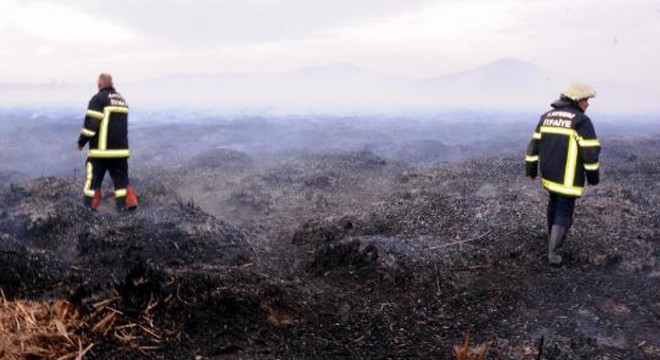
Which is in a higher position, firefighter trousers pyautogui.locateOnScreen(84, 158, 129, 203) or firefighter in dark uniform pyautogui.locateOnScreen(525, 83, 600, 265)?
firefighter in dark uniform pyautogui.locateOnScreen(525, 83, 600, 265)

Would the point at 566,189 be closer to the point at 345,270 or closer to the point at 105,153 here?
the point at 345,270

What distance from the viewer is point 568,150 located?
5391mm

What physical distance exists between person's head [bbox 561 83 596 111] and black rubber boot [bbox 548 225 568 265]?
1268mm

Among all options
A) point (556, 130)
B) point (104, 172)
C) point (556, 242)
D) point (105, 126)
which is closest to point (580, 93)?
point (556, 130)

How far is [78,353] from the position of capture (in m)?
3.36

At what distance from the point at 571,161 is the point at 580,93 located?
0.70m

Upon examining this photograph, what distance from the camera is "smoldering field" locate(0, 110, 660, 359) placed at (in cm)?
403

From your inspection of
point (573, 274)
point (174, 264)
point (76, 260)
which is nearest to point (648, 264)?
point (573, 274)

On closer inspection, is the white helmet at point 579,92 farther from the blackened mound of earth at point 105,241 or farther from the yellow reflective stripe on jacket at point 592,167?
the blackened mound of earth at point 105,241

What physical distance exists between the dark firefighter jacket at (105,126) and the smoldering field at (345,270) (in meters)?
0.98

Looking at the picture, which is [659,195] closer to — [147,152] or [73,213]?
[73,213]

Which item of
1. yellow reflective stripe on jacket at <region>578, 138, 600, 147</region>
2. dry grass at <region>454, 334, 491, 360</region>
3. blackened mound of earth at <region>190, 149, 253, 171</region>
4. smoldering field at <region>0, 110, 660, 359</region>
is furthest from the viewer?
blackened mound of earth at <region>190, 149, 253, 171</region>

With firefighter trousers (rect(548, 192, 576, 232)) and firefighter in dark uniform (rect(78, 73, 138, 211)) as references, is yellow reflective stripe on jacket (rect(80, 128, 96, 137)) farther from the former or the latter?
firefighter trousers (rect(548, 192, 576, 232))

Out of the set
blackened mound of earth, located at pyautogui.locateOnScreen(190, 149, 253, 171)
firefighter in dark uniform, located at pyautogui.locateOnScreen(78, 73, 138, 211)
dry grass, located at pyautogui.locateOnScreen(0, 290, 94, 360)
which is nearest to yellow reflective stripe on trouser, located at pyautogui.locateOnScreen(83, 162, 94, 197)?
firefighter in dark uniform, located at pyautogui.locateOnScreen(78, 73, 138, 211)
